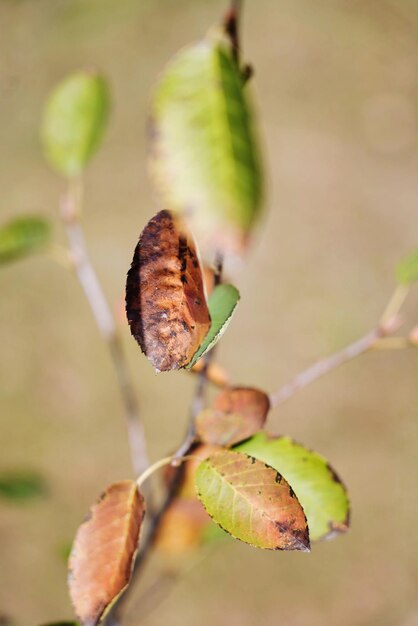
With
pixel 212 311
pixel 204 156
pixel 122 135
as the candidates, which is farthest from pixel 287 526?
pixel 122 135

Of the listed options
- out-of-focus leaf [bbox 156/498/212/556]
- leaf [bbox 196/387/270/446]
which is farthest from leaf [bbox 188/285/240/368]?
out-of-focus leaf [bbox 156/498/212/556]

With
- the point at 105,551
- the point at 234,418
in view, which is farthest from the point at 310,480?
the point at 105,551

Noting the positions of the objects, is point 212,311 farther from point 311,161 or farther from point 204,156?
point 311,161

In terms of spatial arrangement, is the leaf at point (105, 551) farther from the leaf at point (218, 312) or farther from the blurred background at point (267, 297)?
the blurred background at point (267, 297)

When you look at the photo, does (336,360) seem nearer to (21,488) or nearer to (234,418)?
(234,418)

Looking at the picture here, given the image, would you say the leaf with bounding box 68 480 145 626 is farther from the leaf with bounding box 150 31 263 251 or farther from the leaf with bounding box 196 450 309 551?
the leaf with bounding box 150 31 263 251

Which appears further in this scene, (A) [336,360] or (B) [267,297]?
(B) [267,297]
